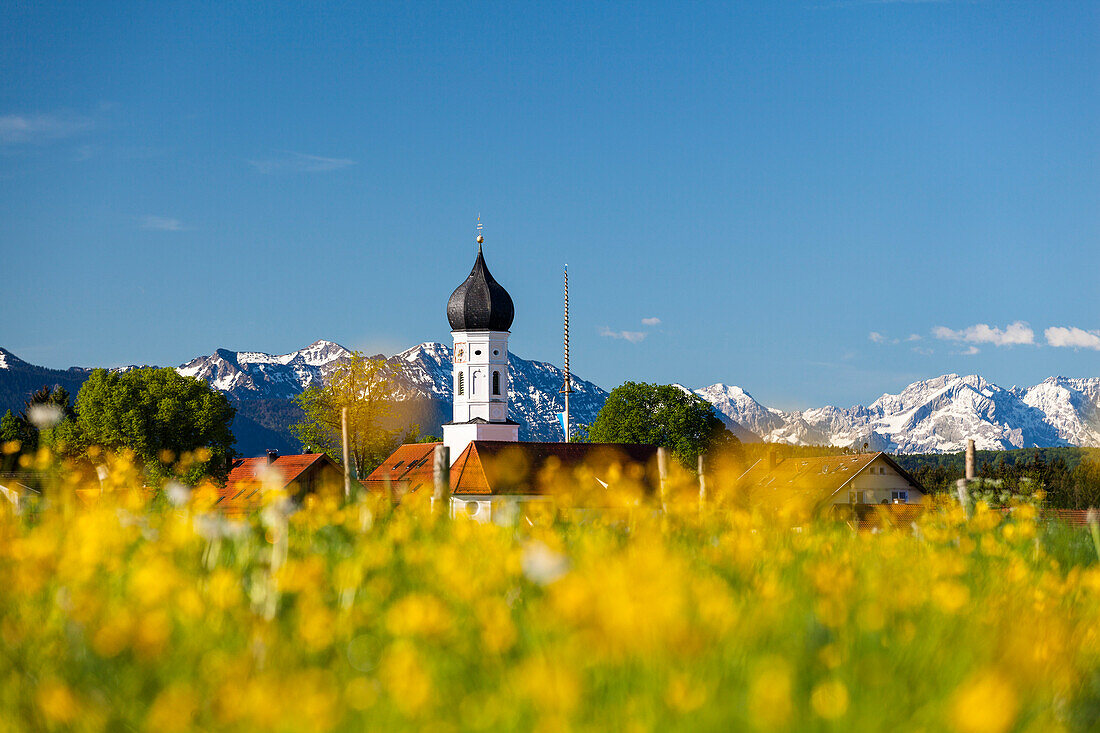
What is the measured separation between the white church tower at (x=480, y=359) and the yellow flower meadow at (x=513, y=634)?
7988 centimetres

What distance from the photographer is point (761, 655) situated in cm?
387

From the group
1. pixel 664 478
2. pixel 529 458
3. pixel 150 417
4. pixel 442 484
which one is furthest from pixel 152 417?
pixel 664 478

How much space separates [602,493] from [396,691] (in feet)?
14.9

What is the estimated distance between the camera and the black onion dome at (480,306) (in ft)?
295

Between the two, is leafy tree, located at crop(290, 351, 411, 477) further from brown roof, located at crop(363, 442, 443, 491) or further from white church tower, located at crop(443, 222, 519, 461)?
white church tower, located at crop(443, 222, 519, 461)

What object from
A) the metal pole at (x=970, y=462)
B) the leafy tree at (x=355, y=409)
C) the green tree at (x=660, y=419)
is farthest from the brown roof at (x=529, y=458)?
the metal pole at (x=970, y=462)

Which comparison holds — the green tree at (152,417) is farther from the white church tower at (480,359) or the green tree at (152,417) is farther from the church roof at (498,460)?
the white church tower at (480,359)

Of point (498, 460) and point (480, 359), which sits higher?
point (480, 359)

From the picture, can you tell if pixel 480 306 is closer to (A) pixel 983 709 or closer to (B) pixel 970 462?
(B) pixel 970 462

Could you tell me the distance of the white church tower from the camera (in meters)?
86.5

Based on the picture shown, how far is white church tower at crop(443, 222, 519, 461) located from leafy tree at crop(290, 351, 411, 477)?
511cm

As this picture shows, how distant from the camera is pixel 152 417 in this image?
61406 millimetres

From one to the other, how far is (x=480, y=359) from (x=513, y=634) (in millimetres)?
84670

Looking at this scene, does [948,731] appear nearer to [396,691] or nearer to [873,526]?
[396,691]
